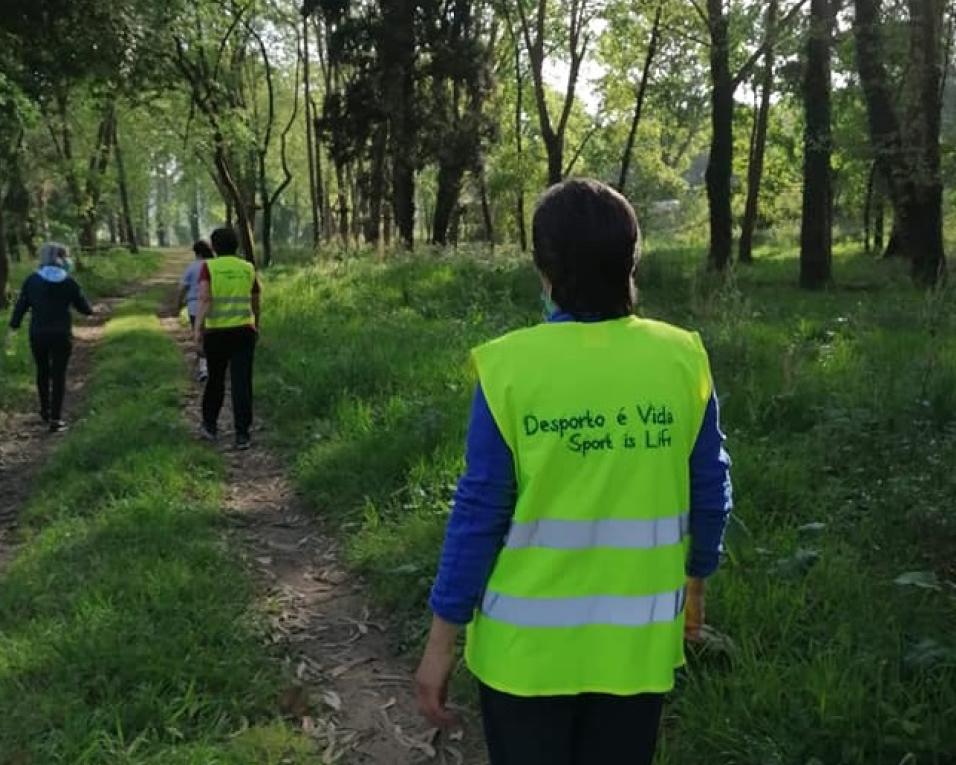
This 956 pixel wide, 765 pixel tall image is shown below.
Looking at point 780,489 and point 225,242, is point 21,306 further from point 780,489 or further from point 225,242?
point 780,489

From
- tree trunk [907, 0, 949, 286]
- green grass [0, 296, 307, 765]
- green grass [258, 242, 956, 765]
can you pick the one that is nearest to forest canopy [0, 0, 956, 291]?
tree trunk [907, 0, 949, 286]

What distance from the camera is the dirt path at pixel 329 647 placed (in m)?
3.90

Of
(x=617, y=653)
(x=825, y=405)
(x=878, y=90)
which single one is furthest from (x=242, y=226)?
(x=617, y=653)

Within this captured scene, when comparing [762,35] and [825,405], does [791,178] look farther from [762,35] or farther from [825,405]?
[825,405]

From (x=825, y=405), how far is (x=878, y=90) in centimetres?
1221

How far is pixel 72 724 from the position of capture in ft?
12.1

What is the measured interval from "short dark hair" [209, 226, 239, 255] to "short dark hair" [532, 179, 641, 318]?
6665mm

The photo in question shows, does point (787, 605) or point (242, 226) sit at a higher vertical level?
point (242, 226)

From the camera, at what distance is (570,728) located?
7.41 feet

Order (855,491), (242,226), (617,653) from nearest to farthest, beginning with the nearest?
(617,653) → (855,491) → (242,226)

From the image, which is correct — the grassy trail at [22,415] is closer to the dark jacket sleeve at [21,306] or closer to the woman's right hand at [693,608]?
the dark jacket sleeve at [21,306]

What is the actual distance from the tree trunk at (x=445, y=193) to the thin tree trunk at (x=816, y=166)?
Result: 39.7 feet

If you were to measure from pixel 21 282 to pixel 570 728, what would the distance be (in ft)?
94.5

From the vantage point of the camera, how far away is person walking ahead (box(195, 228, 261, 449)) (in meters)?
8.44
